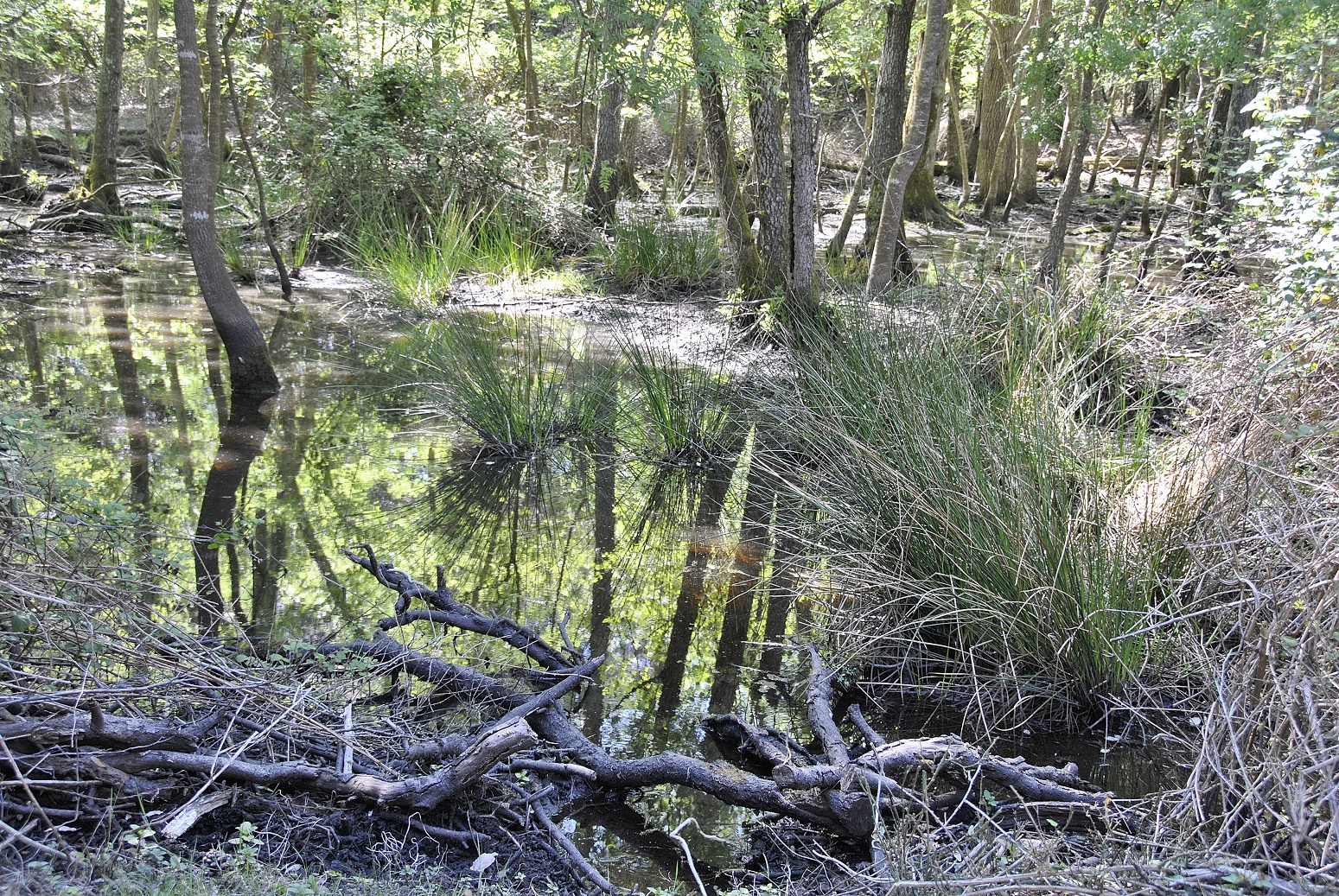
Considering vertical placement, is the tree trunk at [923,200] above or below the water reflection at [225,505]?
above

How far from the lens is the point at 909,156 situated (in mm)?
7074

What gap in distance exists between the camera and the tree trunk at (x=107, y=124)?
39.3ft

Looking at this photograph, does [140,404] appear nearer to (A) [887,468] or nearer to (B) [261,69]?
(A) [887,468]

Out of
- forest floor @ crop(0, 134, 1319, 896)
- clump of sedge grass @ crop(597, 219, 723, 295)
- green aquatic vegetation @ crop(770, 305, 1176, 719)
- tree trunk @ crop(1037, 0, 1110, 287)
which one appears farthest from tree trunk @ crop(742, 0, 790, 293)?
forest floor @ crop(0, 134, 1319, 896)

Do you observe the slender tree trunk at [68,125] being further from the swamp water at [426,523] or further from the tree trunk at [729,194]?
the tree trunk at [729,194]

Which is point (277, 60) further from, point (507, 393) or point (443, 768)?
point (443, 768)

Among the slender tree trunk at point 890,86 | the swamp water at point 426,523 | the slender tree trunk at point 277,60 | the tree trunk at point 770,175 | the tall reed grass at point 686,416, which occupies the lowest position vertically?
the swamp water at point 426,523

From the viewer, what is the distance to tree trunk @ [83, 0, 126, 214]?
1199 centimetres

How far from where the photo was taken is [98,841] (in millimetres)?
2061

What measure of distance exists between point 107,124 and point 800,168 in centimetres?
944

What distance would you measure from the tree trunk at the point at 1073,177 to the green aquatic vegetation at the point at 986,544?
3518 millimetres

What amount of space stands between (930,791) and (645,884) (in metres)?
0.82

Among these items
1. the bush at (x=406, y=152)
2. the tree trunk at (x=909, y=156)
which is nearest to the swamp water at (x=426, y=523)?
the tree trunk at (x=909, y=156)

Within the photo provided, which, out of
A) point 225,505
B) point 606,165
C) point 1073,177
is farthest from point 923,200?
point 225,505
